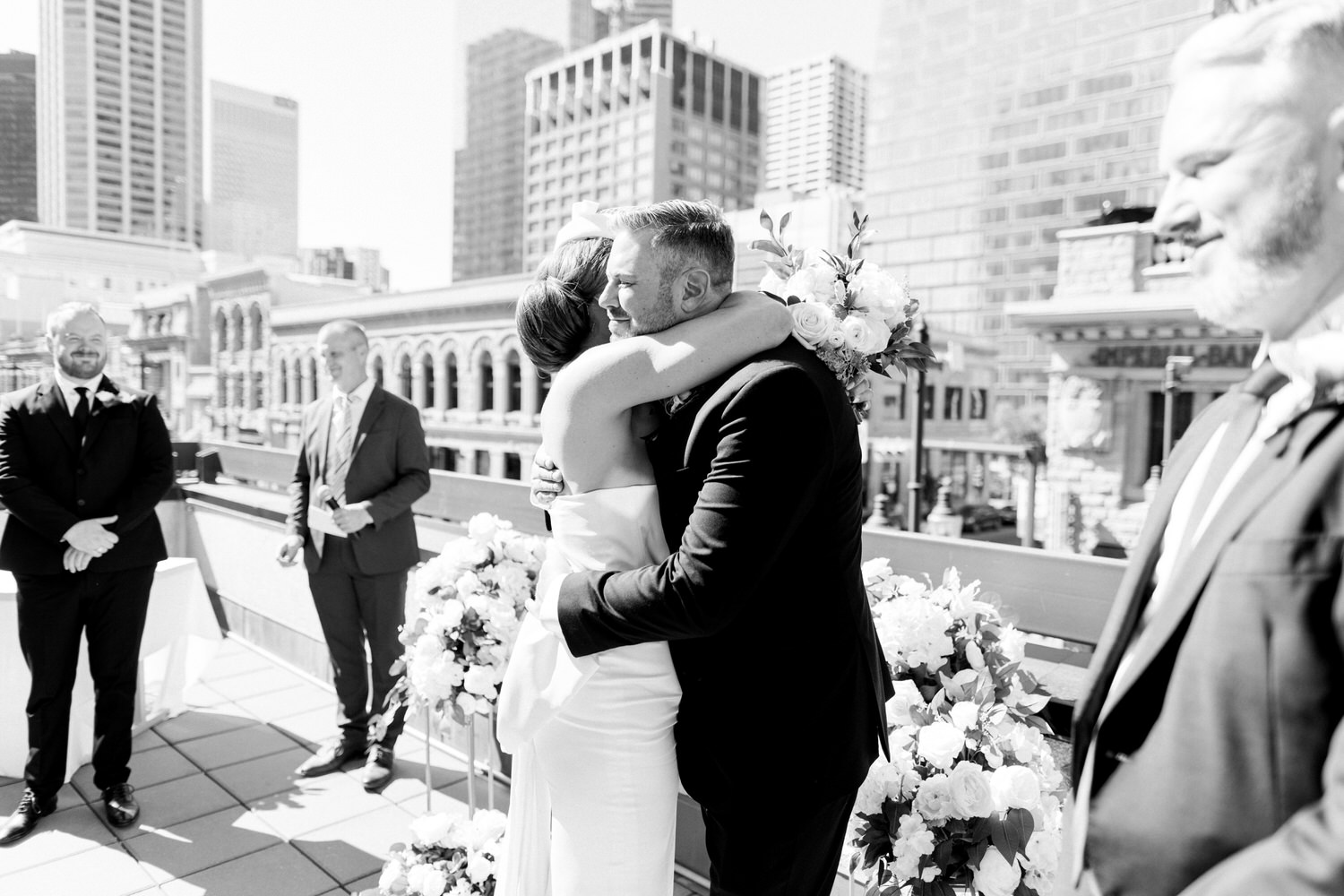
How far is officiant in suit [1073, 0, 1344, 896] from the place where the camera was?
2.75ft

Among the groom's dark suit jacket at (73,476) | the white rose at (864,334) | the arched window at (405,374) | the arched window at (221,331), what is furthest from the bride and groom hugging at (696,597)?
the arched window at (221,331)

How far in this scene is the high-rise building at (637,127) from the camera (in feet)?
381

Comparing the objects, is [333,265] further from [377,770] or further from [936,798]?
[936,798]

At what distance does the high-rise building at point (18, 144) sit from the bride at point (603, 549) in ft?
646

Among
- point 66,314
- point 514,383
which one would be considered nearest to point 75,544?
point 66,314

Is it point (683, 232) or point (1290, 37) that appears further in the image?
→ point (683, 232)

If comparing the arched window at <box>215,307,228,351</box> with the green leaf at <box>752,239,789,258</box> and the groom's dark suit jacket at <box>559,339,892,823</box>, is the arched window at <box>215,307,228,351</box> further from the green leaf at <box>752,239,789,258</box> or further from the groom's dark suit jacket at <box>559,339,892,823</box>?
the groom's dark suit jacket at <box>559,339,892,823</box>

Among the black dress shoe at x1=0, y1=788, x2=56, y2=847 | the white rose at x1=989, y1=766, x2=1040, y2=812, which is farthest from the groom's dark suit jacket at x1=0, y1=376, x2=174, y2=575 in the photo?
the white rose at x1=989, y1=766, x2=1040, y2=812

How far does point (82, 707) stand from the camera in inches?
173

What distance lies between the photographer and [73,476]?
3.82 m

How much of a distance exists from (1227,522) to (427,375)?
3797 cm

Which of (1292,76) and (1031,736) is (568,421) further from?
(1031,736)

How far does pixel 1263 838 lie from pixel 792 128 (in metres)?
192

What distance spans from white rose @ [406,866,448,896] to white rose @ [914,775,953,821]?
61.5 inches
